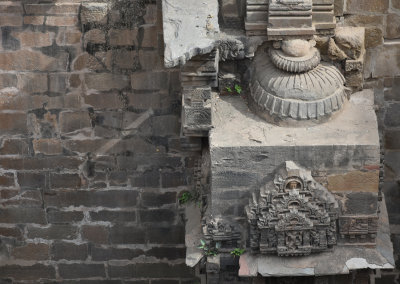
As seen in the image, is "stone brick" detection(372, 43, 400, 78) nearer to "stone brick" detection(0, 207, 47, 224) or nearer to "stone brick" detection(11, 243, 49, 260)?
"stone brick" detection(0, 207, 47, 224)

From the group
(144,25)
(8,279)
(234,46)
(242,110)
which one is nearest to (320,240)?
(242,110)

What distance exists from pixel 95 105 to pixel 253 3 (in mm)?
2168

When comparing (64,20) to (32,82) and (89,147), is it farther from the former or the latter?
(89,147)

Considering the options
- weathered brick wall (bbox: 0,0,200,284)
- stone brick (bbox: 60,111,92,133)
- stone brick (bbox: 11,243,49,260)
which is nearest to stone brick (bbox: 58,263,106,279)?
weathered brick wall (bbox: 0,0,200,284)

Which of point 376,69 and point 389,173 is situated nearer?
point 376,69

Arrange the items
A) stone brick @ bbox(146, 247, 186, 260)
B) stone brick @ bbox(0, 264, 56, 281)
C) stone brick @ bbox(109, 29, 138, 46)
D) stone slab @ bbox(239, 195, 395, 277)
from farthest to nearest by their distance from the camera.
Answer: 1. stone brick @ bbox(0, 264, 56, 281)
2. stone brick @ bbox(146, 247, 186, 260)
3. stone brick @ bbox(109, 29, 138, 46)
4. stone slab @ bbox(239, 195, 395, 277)

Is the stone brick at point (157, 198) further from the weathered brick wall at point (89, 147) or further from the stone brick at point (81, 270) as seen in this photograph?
the stone brick at point (81, 270)

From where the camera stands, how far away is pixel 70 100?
28.9ft

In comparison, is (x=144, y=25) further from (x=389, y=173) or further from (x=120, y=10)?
(x=389, y=173)

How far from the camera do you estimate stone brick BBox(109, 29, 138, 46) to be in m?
8.39

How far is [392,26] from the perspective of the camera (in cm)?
795

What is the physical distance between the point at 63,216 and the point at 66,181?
430 mm

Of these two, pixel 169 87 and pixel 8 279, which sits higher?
pixel 169 87

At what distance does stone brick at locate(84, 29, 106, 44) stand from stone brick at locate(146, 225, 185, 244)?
6.91 ft
